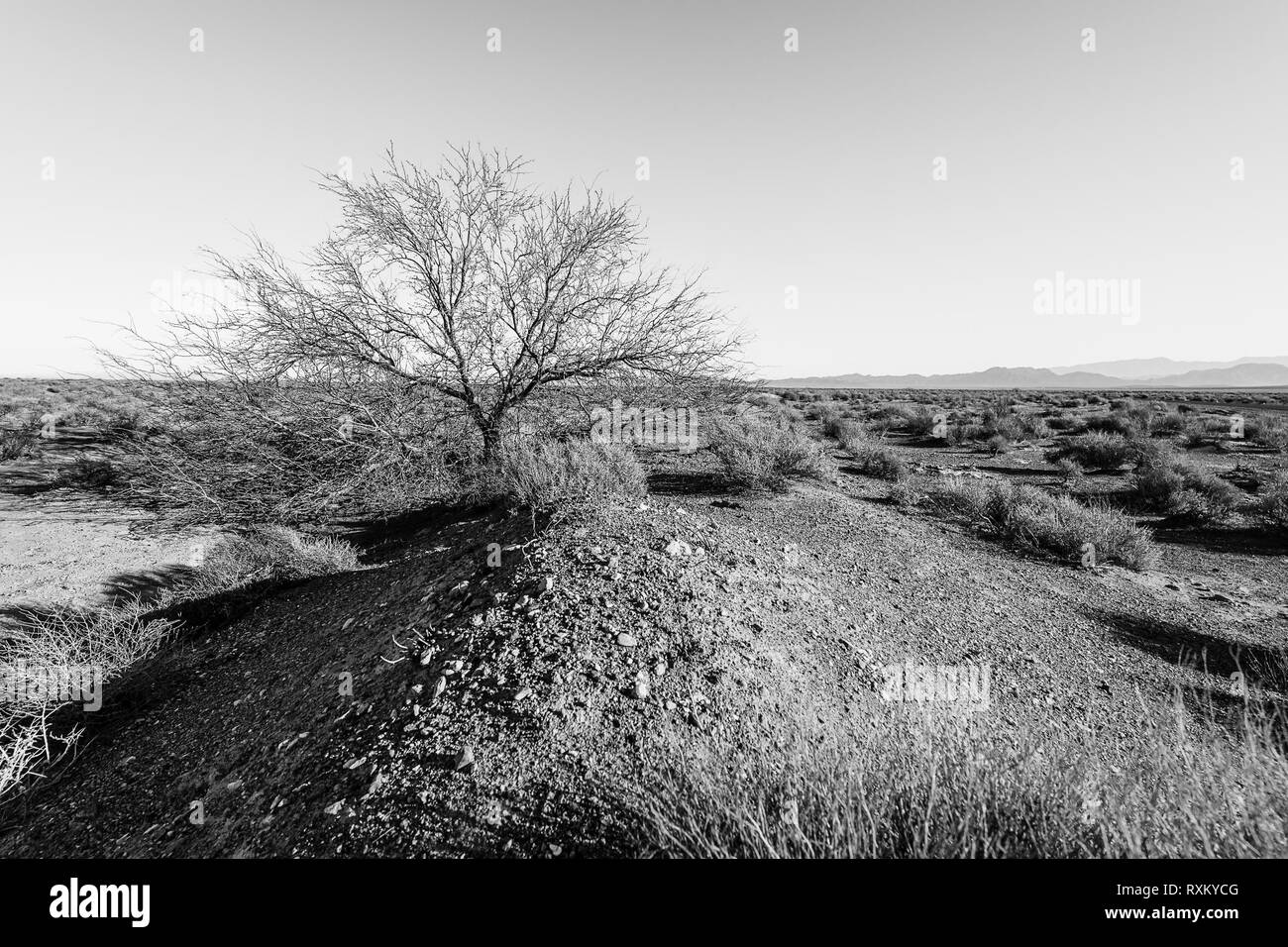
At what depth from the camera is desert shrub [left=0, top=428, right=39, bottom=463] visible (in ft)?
37.7

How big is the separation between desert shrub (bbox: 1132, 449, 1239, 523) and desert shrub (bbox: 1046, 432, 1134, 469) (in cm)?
188

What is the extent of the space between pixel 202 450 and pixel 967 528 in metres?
10.4

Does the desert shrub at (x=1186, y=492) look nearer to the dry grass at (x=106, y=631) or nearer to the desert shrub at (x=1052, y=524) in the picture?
the desert shrub at (x=1052, y=524)

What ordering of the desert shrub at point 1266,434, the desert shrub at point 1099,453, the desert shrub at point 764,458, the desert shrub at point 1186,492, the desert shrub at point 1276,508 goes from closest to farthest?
the desert shrub at point 1276,508
the desert shrub at point 764,458
the desert shrub at point 1186,492
the desert shrub at point 1099,453
the desert shrub at point 1266,434

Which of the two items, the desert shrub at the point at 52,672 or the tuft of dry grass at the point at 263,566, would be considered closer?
the desert shrub at the point at 52,672

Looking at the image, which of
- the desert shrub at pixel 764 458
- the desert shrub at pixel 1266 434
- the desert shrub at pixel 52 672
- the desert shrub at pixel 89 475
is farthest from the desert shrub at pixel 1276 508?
the desert shrub at pixel 89 475

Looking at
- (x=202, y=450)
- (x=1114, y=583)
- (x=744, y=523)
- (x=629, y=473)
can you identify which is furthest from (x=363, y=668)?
(x=1114, y=583)

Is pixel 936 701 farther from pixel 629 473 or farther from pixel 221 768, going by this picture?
pixel 221 768

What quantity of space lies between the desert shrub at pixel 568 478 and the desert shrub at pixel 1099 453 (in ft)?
40.2

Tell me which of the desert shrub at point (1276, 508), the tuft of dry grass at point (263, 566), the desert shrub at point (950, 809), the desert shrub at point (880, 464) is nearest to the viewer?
the desert shrub at point (950, 809)

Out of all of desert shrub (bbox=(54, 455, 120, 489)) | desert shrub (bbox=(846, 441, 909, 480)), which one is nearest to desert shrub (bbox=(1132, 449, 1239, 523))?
desert shrub (bbox=(846, 441, 909, 480))

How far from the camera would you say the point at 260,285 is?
6.29 metres

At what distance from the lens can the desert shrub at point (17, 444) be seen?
1150cm

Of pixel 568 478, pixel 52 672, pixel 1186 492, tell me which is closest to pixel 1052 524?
pixel 1186 492
